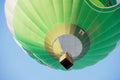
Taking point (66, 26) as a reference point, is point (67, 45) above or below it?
below

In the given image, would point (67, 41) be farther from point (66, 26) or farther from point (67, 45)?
point (66, 26)

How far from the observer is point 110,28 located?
717 centimetres

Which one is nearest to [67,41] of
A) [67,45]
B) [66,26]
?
[67,45]

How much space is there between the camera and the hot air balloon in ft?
22.4

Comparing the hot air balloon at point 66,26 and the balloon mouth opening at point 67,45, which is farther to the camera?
the balloon mouth opening at point 67,45

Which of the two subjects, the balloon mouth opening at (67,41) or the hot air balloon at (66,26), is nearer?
the hot air balloon at (66,26)

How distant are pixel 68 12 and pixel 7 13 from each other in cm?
155

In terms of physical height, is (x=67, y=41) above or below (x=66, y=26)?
below

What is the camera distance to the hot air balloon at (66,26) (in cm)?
683

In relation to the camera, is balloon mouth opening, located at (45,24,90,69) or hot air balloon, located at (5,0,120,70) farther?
balloon mouth opening, located at (45,24,90,69)

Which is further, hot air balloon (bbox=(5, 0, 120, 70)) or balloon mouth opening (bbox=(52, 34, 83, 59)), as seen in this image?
balloon mouth opening (bbox=(52, 34, 83, 59))

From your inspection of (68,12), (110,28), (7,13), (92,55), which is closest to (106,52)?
(92,55)

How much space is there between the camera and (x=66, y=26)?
6.94 metres

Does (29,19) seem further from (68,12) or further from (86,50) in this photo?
(86,50)
